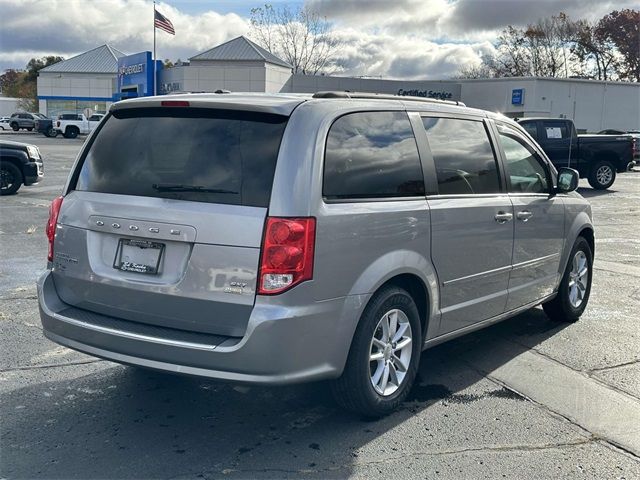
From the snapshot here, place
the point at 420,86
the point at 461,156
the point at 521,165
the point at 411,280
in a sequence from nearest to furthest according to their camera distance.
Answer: the point at 411,280 → the point at 461,156 → the point at 521,165 → the point at 420,86

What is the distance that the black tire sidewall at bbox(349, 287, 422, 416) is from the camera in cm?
387

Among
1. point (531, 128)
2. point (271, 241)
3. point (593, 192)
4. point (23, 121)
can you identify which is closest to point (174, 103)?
point (271, 241)

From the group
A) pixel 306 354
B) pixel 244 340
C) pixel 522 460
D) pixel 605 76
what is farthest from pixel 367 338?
pixel 605 76

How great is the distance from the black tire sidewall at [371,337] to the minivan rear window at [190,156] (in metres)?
0.93

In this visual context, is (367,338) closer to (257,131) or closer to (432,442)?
(432,442)

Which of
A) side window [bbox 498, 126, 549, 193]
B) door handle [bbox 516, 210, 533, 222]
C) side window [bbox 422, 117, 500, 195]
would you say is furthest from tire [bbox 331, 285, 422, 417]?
side window [bbox 498, 126, 549, 193]

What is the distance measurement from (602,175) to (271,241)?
18543mm

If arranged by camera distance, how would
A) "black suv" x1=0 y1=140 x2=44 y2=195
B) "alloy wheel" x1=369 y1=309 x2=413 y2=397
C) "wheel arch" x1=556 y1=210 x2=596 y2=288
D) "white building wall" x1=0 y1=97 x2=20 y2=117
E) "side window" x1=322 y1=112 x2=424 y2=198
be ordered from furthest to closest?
"white building wall" x1=0 y1=97 x2=20 y2=117
"black suv" x1=0 y1=140 x2=44 y2=195
"wheel arch" x1=556 y1=210 x2=596 y2=288
"alloy wheel" x1=369 y1=309 x2=413 y2=397
"side window" x1=322 y1=112 x2=424 y2=198

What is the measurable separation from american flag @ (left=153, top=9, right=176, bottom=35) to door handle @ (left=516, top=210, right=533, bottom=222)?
117 ft

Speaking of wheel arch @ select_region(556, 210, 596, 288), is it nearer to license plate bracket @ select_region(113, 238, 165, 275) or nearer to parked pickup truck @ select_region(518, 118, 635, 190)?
license plate bracket @ select_region(113, 238, 165, 275)

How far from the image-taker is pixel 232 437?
152 inches

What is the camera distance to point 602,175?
783 inches

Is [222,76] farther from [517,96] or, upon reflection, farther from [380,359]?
[380,359]

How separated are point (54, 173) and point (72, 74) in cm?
4971
